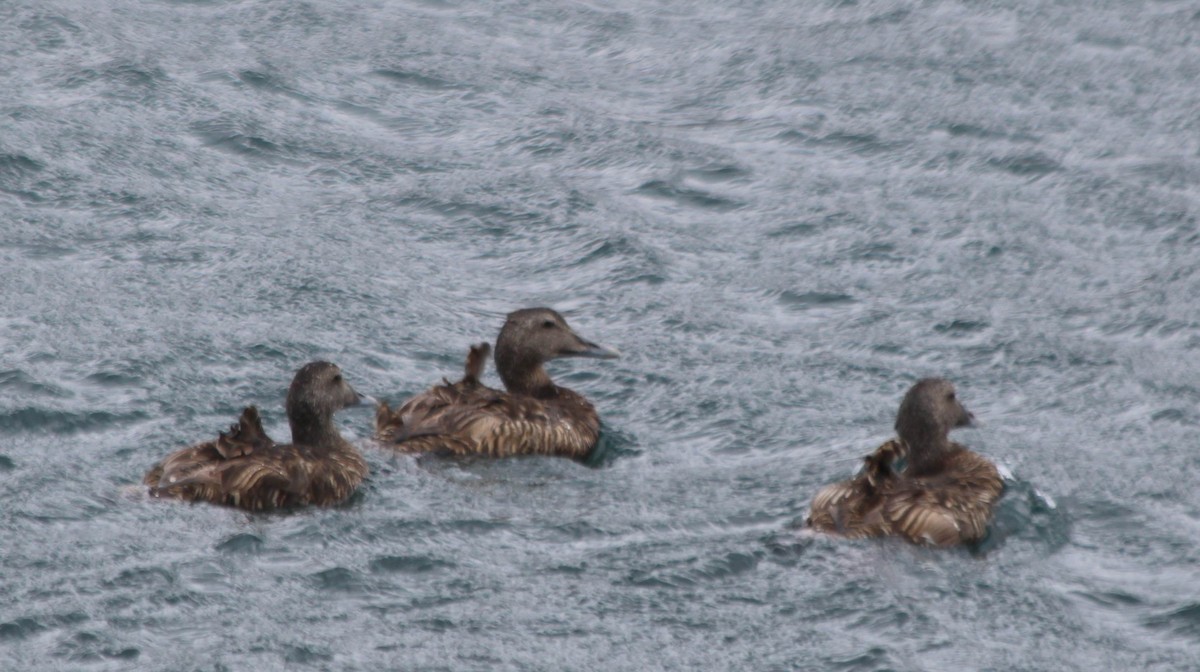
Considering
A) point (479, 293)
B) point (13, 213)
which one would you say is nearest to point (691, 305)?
point (479, 293)

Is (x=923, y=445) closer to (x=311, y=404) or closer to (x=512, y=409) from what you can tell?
(x=512, y=409)

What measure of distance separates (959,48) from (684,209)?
4449mm

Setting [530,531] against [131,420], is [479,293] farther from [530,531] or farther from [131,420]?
[530,531]

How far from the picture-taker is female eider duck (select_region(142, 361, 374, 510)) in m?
10.1

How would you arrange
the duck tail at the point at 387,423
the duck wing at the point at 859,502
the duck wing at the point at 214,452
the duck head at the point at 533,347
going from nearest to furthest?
the duck wing at the point at 859,502, the duck wing at the point at 214,452, the duck tail at the point at 387,423, the duck head at the point at 533,347

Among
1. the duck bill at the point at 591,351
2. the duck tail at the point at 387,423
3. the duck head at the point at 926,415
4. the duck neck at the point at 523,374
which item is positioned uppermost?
the duck head at the point at 926,415

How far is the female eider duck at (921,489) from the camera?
1007cm

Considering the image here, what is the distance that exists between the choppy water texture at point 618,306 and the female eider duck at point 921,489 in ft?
0.56

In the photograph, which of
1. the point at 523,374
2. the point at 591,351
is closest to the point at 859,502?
the point at 591,351

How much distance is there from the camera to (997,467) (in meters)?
11.1

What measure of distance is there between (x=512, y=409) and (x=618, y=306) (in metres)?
2.75

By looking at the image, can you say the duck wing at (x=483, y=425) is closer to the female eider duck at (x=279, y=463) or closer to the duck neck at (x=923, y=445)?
the female eider duck at (x=279, y=463)

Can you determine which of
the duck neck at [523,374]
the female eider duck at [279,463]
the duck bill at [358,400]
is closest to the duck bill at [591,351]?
the duck neck at [523,374]

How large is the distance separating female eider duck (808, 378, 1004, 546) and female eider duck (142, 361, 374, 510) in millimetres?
2553
